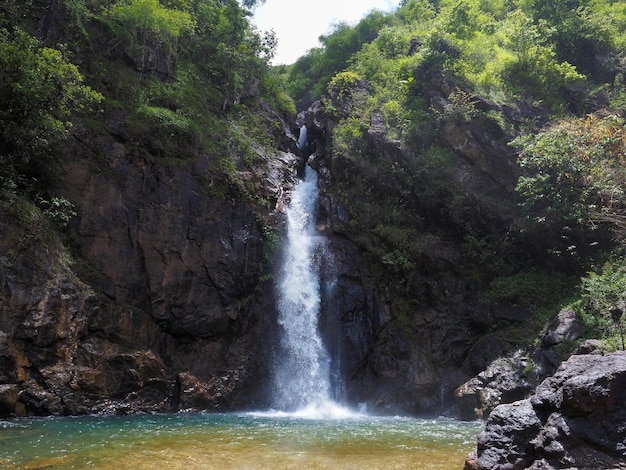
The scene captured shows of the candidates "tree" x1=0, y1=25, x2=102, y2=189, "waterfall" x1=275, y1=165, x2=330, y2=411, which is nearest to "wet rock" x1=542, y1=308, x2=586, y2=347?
"waterfall" x1=275, y1=165, x2=330, y2=411

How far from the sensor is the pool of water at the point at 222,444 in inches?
293

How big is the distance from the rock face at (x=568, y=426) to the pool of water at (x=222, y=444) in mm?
1036

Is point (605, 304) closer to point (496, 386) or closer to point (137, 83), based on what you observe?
point (496, 386)

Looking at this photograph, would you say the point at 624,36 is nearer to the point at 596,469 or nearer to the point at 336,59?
the point at 336,59

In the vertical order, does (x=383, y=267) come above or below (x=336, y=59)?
below

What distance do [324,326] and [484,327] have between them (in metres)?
7.02

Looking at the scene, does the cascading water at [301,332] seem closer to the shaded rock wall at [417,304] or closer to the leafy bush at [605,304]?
the shaded rock wall at [417,304]

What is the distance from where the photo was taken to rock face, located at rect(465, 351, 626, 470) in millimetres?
6145

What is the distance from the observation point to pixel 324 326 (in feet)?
61.6

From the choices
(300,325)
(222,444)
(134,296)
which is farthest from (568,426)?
(134,296)

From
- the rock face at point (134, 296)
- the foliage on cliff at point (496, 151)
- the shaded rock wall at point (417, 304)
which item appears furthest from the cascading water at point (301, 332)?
the foliage on cliff at point (496, 151)

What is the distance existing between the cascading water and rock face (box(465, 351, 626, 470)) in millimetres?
9789

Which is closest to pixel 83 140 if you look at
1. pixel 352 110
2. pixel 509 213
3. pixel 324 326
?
pixel 324 326

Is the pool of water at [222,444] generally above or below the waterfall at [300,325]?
below
